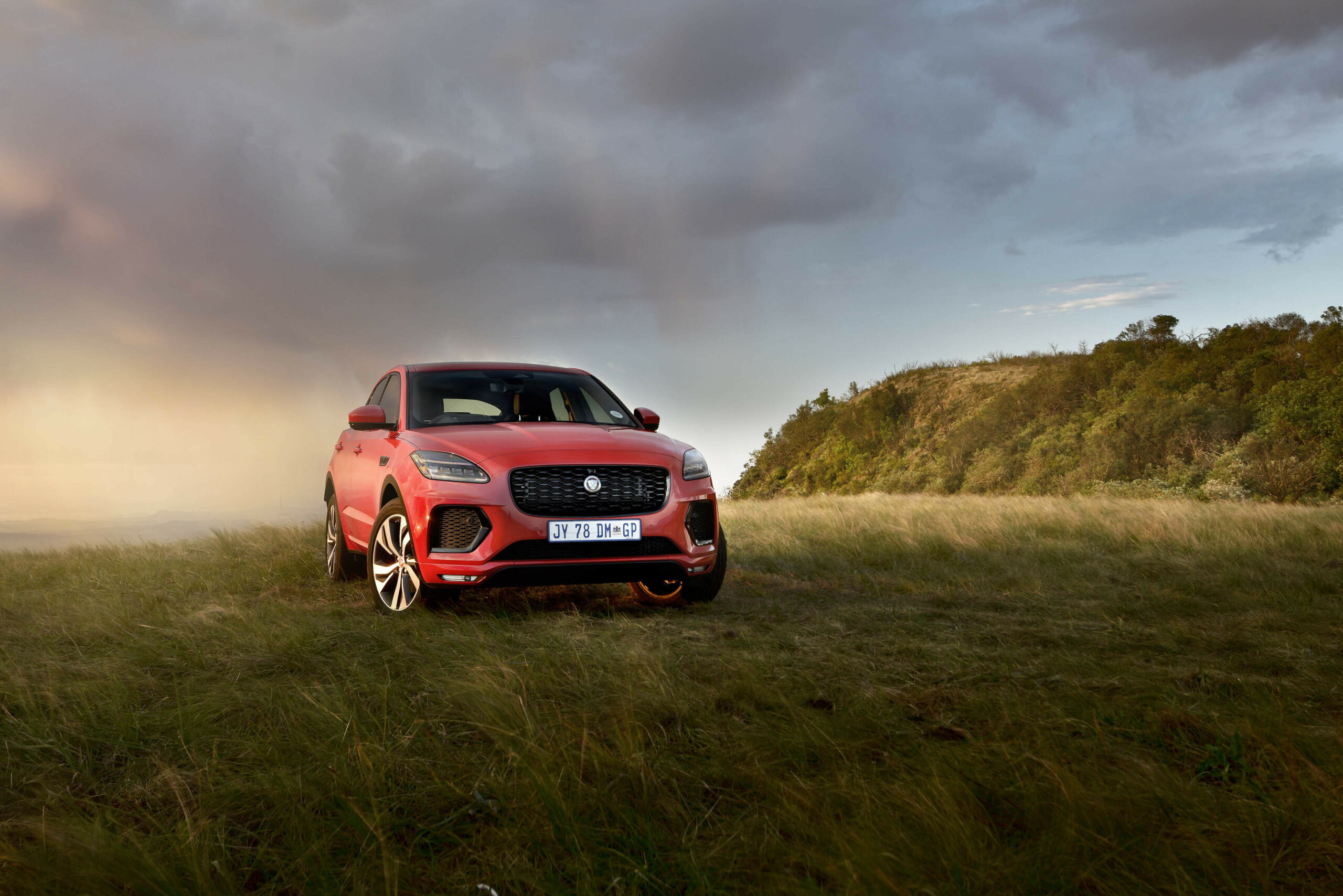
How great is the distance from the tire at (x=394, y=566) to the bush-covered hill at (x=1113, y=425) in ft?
73.5

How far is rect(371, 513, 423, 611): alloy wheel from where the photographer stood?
5.59m

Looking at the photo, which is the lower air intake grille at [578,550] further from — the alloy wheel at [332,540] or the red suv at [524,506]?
the alloy wheel at [332,540]

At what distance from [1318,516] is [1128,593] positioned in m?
7.73

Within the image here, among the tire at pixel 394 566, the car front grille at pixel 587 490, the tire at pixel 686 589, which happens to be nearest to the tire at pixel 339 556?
the tire at pixel 394 566

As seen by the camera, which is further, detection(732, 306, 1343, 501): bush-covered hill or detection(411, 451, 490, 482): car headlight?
detection(732, 306, 1343, 501): bush-covered hill

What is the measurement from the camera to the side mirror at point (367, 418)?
248 inches

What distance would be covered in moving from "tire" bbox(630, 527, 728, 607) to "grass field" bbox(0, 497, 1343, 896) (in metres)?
0.13

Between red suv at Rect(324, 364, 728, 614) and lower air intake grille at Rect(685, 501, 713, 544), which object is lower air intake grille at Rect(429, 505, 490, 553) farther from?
lower air intake grille at Rect(685, 501, 713, 544)

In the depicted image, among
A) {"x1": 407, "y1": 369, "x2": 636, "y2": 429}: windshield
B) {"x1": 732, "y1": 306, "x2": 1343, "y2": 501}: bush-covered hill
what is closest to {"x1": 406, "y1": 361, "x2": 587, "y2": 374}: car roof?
{"x1": 407, "y1": 369, "x2": 636, "y2": 429}: windshield

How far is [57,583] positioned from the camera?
836 centimetres

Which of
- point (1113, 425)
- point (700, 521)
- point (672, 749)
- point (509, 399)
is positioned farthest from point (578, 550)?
point (1113, 425)

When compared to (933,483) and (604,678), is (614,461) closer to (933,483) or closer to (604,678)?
(604,678)

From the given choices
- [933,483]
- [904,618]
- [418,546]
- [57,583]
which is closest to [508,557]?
[418,546]

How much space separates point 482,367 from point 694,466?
6.99 feet
